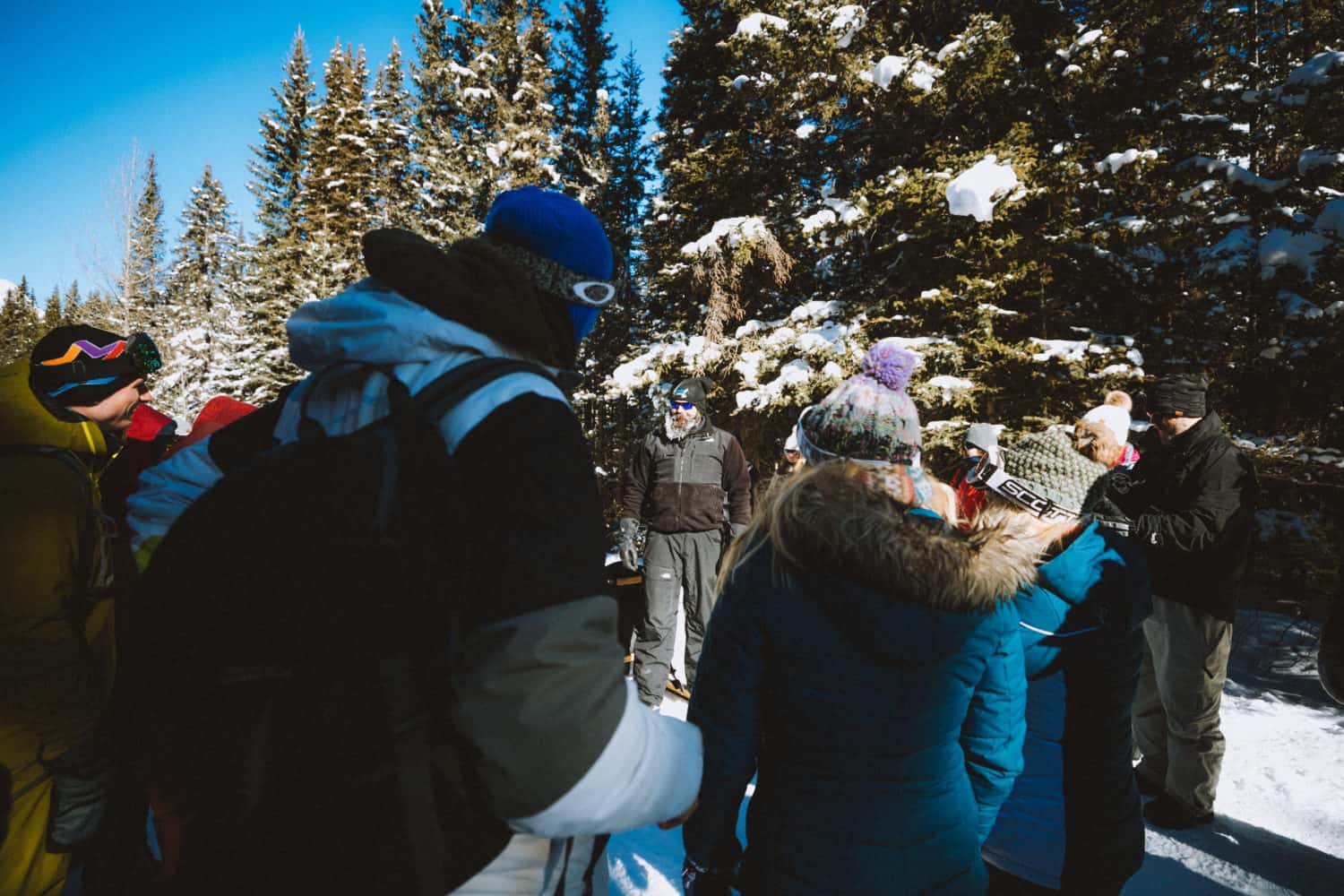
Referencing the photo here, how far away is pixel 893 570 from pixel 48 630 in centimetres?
231

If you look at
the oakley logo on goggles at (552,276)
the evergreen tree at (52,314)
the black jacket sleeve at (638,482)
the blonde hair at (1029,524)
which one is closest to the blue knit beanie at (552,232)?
the oakley logo on goggles at (552,276)

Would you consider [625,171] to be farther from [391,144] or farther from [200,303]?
[200,303]

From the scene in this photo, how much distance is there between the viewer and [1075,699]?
1794mm

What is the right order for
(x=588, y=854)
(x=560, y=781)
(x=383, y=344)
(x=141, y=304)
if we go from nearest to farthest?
(x=560, y=781) < (x=383, y=344) < (x=588, y=854) < (x=141, y=304)

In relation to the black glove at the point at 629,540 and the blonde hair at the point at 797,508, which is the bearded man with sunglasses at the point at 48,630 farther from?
the black glove at the point at 629,540

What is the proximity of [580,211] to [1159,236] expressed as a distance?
8621mm

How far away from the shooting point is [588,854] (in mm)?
1154

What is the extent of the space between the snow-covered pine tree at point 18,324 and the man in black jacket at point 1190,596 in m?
52.1

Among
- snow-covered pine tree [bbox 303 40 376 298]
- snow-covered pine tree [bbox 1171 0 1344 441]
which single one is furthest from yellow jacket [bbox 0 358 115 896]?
snow-covered pine tree [bbox 303 40 376 298]

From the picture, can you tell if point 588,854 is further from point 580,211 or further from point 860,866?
point 580,211

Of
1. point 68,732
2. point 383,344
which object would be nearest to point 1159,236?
point 383,344

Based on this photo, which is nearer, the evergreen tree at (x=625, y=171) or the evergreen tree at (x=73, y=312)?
the evergreen tree at (x=625, y=171)

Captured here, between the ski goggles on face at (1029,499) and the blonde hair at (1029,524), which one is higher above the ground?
the ski goggles on face at (1029,499)

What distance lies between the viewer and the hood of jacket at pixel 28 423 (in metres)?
1.88
